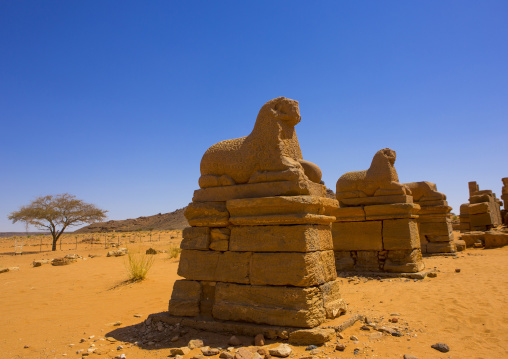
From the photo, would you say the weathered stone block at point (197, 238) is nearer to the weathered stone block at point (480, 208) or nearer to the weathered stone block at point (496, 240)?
the weathered stone block at point (496, 240)

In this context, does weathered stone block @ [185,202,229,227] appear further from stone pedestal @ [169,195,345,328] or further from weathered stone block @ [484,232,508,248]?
weathered stone block @ [484,232,508,248]

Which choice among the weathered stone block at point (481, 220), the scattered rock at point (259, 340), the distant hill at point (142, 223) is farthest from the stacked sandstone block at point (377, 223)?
the distant hill at point (142, 223)

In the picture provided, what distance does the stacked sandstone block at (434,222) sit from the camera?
10.7 metres

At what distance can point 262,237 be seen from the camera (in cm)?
432

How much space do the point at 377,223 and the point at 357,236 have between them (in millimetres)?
573

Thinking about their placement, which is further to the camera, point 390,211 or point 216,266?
point 390,211

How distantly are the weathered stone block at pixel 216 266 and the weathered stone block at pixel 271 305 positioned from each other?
5.1 inches

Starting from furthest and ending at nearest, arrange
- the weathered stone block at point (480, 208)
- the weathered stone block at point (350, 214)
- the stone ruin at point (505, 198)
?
the stone ruin at point (505, 198) < the weathered stone block at point (480, 208) < the weathered stone block at point (350, 214)

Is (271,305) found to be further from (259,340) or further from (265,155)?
(265,155)

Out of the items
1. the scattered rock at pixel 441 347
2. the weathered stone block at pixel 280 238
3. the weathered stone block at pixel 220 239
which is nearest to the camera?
the scattered rock at pixel 441 347

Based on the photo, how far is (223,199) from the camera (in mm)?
4820

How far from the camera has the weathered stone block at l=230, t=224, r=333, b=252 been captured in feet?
13.4

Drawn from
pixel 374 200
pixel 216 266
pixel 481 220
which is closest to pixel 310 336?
pixel 216 266

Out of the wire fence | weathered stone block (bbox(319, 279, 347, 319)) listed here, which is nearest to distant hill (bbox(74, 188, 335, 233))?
the wire fence
